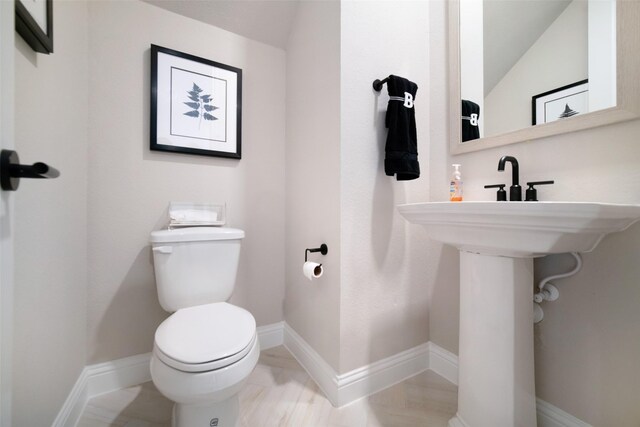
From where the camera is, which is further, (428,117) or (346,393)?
(428,117)

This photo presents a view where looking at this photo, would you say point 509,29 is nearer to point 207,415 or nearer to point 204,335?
point 204,335

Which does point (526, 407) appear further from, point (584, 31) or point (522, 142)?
point (584, 31)

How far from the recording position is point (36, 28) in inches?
27.9

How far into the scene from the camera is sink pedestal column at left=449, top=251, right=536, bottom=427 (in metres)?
0.81

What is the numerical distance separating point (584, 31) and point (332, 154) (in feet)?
3.41

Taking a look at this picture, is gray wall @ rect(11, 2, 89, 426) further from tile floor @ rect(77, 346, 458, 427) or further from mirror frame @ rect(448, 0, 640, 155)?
mirror frame @ rect(448, 0, 640, 155)

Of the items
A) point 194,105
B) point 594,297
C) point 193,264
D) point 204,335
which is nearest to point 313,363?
point 204,335

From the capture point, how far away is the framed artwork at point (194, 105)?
1.28 m

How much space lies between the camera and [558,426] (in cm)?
94

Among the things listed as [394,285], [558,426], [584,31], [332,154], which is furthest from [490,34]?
[558,426]

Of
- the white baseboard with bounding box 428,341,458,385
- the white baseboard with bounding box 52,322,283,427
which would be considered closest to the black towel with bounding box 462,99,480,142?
the white baseboard with bounding box 428,341,458,385

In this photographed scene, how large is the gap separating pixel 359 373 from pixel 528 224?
0.94 meters

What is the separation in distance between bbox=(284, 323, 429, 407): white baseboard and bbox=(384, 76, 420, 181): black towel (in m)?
0.92

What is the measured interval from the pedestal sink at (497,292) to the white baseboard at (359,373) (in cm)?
34
